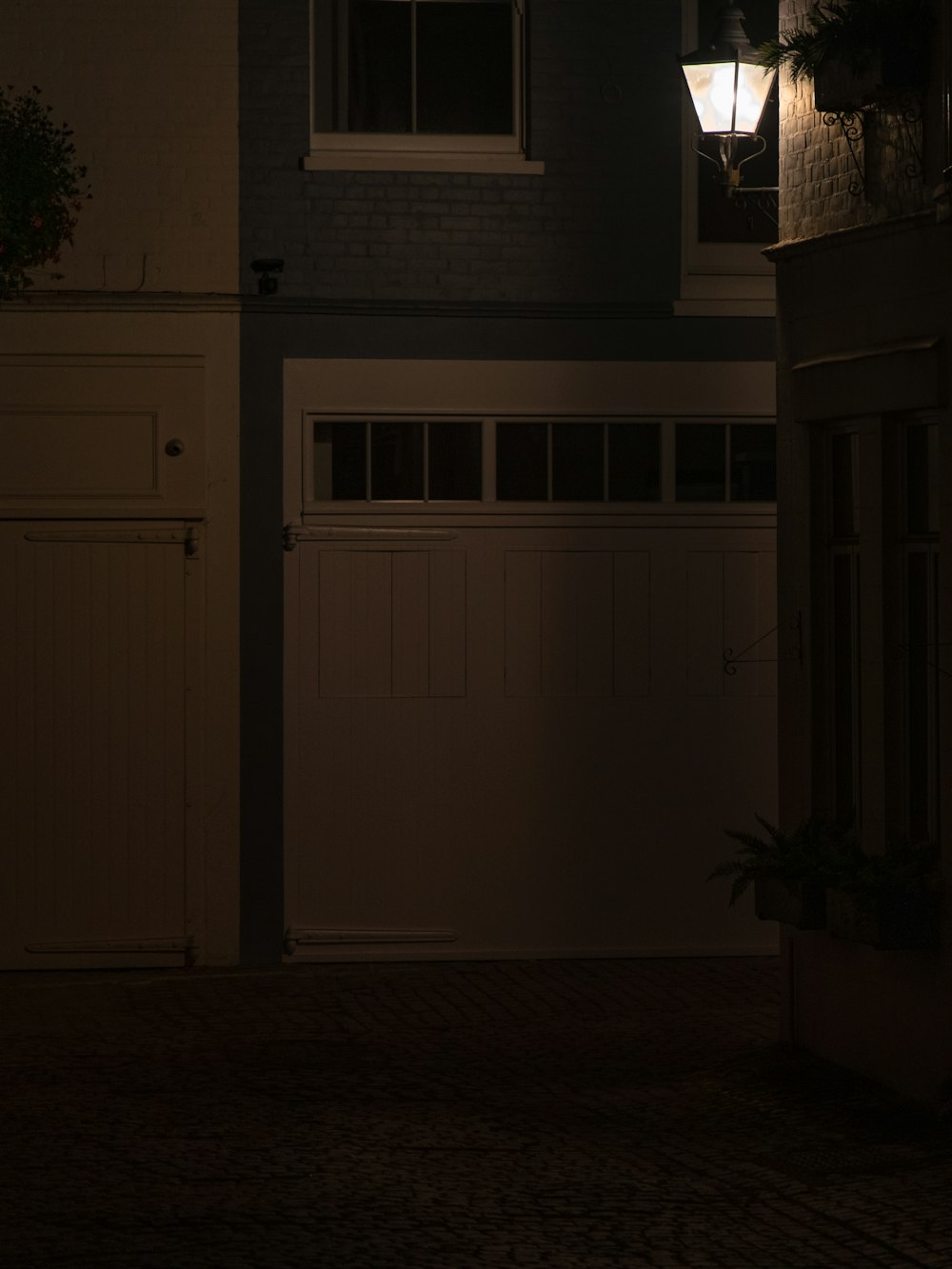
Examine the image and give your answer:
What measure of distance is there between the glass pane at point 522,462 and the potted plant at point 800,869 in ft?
11.0

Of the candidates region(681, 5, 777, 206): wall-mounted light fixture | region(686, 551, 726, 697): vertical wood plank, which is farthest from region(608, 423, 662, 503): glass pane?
region(681, 5, 777, 206): wall-mounted light fixture

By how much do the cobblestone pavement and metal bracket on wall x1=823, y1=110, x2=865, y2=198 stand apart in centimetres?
360

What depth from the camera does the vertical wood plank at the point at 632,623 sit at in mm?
11672

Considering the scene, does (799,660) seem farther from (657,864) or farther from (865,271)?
(657,864)

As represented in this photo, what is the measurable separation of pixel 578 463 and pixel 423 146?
193 centimetres

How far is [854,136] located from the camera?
338 inches

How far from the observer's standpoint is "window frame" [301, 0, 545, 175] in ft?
37.7

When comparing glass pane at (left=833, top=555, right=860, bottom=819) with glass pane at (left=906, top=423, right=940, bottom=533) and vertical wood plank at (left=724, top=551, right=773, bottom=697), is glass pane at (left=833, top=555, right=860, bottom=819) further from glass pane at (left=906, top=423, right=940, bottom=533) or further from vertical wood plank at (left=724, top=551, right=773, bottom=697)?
vertical wood plank at (left=724, top=551, right=773, bottom=697)

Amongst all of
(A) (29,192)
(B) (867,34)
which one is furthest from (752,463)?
(A) (29,192)

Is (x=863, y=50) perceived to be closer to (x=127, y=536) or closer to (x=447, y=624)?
(x=447, y=624)

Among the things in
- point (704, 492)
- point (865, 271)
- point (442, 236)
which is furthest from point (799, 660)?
point (442, 236)

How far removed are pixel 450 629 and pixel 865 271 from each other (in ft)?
12.6

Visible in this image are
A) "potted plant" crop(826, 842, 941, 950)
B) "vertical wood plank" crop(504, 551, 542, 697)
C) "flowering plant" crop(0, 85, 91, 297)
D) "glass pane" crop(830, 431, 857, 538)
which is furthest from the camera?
"vertical wood plank" crop(504, 551, 542, 697)

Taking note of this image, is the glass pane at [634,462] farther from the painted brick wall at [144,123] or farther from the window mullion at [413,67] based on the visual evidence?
the painted brick wall at [144,123]
